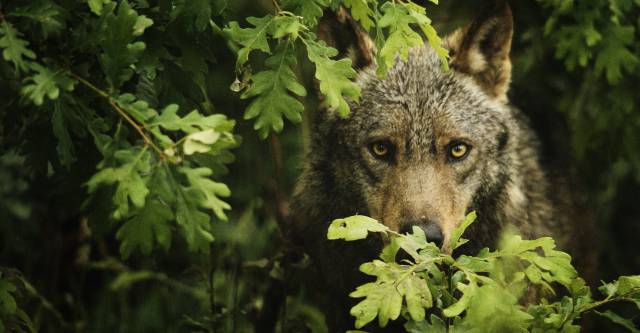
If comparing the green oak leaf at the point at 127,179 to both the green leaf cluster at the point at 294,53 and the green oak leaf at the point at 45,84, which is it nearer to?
the green oak leaf at the point at 45,84

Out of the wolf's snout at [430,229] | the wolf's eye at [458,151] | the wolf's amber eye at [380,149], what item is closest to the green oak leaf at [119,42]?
the wolf's snout at [430,229]

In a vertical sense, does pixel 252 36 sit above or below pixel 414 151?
above

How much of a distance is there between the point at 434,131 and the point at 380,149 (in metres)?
0.30

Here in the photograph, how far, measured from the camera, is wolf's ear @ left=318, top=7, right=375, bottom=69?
3830mm

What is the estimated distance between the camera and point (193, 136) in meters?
2.31

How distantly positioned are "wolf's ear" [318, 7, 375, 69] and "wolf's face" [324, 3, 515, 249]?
3.3 inches

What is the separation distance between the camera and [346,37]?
12.9 ft

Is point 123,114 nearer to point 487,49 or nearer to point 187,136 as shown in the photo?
point 187,136

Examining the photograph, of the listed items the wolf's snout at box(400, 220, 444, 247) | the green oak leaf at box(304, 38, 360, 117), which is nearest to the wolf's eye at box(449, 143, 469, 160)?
the wolf's snout at box(400, 220, 444, 247)

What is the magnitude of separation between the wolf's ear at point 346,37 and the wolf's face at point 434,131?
0.27 feet

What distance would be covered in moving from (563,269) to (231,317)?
2076 mm

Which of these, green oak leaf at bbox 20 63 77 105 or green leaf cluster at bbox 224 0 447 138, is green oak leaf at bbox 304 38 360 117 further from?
green oak leaf at bbox 20 63 77 105

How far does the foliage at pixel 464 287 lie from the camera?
89.1 inches

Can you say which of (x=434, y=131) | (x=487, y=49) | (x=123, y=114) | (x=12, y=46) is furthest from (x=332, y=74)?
(x=487, y=49)
